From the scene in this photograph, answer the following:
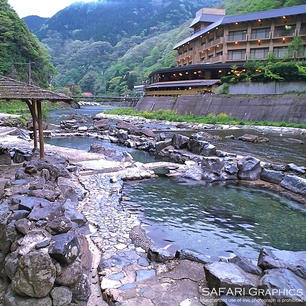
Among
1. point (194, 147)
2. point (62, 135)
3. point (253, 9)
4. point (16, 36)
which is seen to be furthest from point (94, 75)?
point (194, 147)

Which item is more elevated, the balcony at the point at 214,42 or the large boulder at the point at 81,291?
the balcony at the point at 214,42

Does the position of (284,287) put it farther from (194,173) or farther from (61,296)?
(194,173)

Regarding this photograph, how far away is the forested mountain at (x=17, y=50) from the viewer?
5150 cm

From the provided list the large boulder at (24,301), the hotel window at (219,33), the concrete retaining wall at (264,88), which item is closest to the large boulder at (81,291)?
the large boulder at (24,301)

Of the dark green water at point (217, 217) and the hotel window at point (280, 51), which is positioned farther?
the hotel window at point (280, 51)

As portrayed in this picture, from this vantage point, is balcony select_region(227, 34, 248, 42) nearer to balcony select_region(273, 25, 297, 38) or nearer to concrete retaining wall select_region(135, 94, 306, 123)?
balcony select_region(273, 25, 297, 38)

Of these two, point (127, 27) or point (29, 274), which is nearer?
point (29, 274)

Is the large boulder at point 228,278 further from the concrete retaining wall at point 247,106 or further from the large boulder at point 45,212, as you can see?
the concrete retaining wall at point 247,106

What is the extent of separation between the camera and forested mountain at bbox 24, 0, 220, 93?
107m

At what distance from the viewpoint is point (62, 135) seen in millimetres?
26344

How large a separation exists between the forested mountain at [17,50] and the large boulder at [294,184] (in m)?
52.7

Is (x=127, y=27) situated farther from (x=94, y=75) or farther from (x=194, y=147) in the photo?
(x=194, y=147)

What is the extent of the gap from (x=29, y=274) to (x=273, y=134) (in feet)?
87.6

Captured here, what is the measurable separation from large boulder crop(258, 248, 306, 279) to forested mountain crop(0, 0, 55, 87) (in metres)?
55.9
